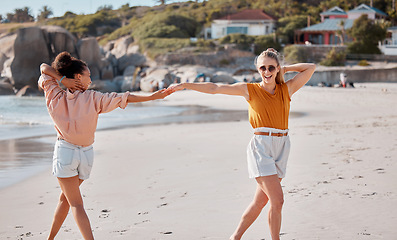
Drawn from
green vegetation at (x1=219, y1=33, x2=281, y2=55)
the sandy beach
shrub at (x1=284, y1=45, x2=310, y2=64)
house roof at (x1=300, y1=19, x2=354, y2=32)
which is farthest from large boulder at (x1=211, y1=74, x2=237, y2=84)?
the sandy beach

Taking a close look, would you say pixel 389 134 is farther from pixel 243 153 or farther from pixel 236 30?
pixel 236 30

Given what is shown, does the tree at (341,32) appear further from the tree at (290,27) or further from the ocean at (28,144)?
the ocean at (28,144)

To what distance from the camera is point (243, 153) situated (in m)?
8.96

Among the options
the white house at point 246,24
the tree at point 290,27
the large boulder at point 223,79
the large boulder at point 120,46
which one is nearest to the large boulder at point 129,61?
the large boulder at point 120,46

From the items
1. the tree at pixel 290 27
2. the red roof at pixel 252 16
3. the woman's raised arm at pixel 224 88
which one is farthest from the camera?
the red roof at pixel 252 16

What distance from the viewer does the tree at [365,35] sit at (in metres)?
48.5

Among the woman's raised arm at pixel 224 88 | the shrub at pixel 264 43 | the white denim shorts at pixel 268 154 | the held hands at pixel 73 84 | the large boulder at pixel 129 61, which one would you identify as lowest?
the large boulder at pixel 129 61

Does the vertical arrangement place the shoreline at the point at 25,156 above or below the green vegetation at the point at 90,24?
below

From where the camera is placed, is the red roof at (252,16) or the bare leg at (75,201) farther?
the red roof at (252,16)

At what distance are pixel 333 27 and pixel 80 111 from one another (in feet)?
177

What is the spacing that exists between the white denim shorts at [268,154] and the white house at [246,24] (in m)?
58.0

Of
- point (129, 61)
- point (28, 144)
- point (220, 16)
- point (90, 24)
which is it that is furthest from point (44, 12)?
point (28, 144)

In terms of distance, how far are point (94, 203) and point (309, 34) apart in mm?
53830

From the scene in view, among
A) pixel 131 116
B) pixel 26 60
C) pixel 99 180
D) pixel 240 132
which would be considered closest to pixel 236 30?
pixel 26 60
